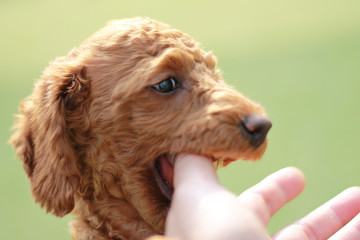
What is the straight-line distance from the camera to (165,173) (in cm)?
155

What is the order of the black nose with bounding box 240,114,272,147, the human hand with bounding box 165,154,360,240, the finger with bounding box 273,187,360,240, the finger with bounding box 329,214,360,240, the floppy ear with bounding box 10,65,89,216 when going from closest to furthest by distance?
1. the human hand with bounding box 165,154,360,240
2. the black nose with bounding box 240,114,272,147
3. the floppy ear with bounding box 10,65,89,216
4. the finger with bounding box 329,214,360,240
5. the finger with bounding box 273,187,360,240

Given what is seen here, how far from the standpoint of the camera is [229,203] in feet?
3.36

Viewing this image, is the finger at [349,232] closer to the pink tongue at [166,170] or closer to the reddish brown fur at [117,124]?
the reddish brown fur at [117,124]

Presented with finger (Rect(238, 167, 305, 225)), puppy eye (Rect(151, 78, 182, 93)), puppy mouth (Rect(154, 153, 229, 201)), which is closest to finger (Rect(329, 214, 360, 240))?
finger (Rect(238, 167, 305, 225))

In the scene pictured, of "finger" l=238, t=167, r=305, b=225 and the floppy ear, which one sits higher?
the floppy ear

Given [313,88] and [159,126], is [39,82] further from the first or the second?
[313,88]

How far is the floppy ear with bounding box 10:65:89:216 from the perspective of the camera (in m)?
1.49

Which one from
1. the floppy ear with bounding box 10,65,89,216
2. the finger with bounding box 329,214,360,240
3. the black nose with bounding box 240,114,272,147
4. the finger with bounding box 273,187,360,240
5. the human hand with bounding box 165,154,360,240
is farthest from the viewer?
the finger with bounding box 273,187,360,240

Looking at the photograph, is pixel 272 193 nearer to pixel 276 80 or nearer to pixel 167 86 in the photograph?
pixel 167 86

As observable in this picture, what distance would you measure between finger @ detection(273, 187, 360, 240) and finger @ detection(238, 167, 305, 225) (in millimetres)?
104

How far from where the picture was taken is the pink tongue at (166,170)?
1.53 meters

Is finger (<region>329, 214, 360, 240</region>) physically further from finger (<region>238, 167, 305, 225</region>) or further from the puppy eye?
the puppy eye

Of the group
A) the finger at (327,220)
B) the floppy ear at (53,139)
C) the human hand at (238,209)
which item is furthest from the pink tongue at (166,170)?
the finger at (327,220)

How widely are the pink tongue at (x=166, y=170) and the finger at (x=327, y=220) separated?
0.58m
